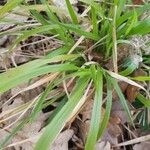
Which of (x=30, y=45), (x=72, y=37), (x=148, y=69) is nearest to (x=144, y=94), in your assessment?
(x=148, y=69)

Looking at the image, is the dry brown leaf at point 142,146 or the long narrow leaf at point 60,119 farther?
the dry brown leaf at point 142,146

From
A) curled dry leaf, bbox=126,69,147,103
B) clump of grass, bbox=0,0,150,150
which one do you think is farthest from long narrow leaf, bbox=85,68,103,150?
curled dry leaf, bbox=126,69,147,103

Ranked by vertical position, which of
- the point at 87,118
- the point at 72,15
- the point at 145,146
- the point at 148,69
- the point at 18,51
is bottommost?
the point at 145,146

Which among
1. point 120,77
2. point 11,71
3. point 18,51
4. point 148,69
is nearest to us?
point 11,71

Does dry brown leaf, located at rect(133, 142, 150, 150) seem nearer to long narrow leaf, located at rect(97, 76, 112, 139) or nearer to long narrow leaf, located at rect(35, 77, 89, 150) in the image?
long narrow leaf, located at rect(97, 76, 112, 139)

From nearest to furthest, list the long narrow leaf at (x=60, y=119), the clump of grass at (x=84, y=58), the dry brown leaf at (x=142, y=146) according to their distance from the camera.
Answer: the long narrow leaf at (x=60, y=119) < the clump of grass at (x=84, y=58) < the dry brown leaf at (x=142, y=146)

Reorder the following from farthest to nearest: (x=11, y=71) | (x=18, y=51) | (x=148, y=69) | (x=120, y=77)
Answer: (x=18, y=51) < (x=148, y=69) < (x=120, y=77) < (x=11, y=71)

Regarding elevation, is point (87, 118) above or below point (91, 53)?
below

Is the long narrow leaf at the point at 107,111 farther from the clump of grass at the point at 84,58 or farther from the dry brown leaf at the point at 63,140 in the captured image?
the dry brown leaf at the point at 63,140

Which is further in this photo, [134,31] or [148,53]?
[148,53]

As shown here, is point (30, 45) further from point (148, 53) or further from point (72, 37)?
point (148, 53)

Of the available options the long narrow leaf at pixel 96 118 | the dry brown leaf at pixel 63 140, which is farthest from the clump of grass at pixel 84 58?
the dry brown leaf at pixel 63 140
